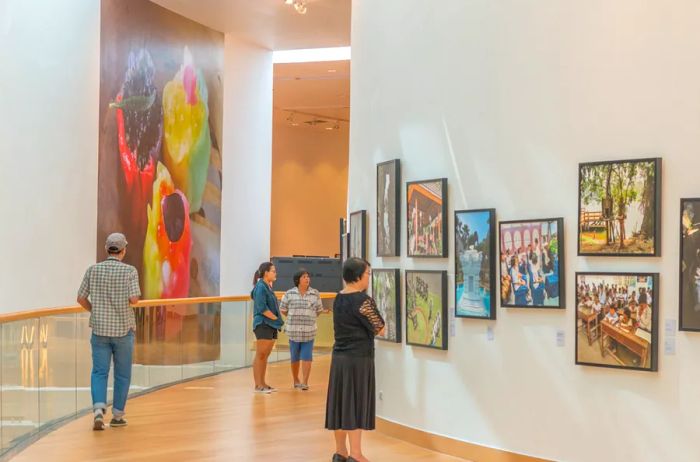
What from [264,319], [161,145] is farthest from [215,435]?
[161,145]

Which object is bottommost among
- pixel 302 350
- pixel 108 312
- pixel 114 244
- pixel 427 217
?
pixel 302 350

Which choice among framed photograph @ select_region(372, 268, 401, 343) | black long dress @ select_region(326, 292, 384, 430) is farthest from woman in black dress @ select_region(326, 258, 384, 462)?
framed photograph @ select_region(372, 268, 401, 343)

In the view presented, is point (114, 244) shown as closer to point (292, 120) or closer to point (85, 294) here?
point (85, 294)

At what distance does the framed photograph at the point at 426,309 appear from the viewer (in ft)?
29.5

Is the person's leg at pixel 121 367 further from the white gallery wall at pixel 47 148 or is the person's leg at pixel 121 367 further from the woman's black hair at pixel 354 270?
the woman's black hair at pixel 354 270

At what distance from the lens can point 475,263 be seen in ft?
28.2

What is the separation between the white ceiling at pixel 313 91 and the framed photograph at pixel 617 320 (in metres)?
13.1

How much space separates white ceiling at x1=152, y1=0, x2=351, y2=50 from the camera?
15812 millimetres

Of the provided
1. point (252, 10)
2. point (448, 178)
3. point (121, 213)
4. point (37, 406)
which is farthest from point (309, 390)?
point (252, 10)

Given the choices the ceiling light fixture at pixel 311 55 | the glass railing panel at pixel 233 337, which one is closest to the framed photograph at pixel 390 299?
the glass railing panel at pixel 233 337

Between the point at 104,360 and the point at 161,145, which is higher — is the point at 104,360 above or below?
below

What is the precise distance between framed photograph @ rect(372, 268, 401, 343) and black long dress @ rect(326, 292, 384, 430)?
1573 mm

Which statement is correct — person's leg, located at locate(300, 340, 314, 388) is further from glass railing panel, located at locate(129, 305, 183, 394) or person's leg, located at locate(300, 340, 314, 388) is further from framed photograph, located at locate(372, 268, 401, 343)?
framed photograph, located at locate(372, 268, 401, 343)

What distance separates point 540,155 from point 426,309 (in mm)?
2004
